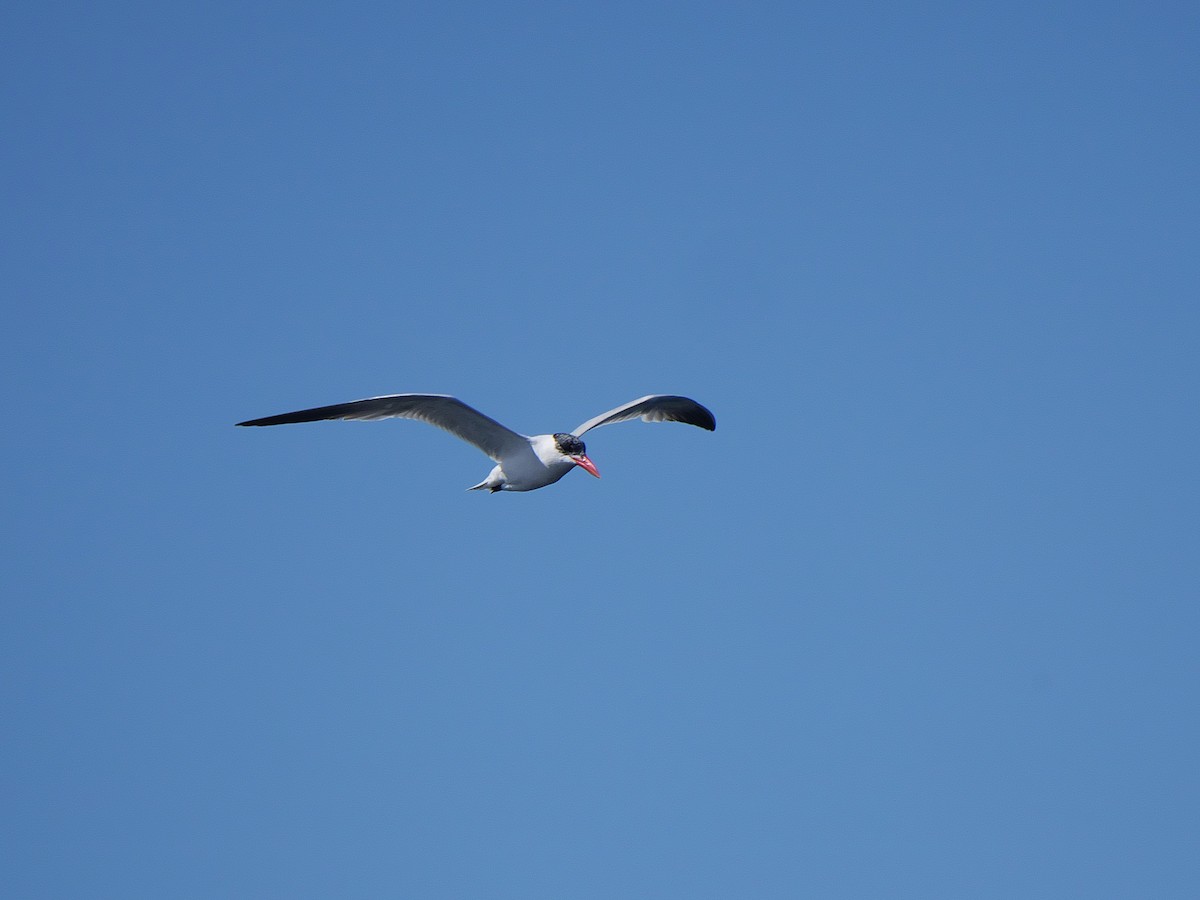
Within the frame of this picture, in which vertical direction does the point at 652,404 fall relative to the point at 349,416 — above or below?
above

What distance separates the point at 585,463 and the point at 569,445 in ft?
1.26

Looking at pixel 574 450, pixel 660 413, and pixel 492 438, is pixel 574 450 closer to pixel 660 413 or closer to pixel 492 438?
pixel 492 438

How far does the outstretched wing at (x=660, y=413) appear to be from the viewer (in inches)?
717

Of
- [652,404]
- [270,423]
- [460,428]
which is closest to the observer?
[270,423]

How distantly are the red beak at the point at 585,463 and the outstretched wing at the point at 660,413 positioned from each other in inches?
52.4

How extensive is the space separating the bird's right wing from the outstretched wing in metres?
1.63

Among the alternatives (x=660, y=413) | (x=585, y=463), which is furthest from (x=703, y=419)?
(x=585, y=463)

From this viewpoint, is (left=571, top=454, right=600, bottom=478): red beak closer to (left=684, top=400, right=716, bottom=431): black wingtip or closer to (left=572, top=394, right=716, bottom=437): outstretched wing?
(left=572, top=394, right=716, bottom=437): outstretched wing

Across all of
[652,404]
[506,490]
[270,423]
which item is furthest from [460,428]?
[652,404]

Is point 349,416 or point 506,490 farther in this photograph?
point 506,490

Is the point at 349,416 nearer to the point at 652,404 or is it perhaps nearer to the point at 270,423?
the point at 270,423

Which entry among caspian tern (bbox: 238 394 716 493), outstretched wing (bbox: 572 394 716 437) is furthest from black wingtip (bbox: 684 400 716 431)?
caspian tern (bbox: 238 394 716 493)

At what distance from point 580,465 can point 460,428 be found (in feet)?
6.29

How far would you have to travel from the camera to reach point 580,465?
16.3 metres
